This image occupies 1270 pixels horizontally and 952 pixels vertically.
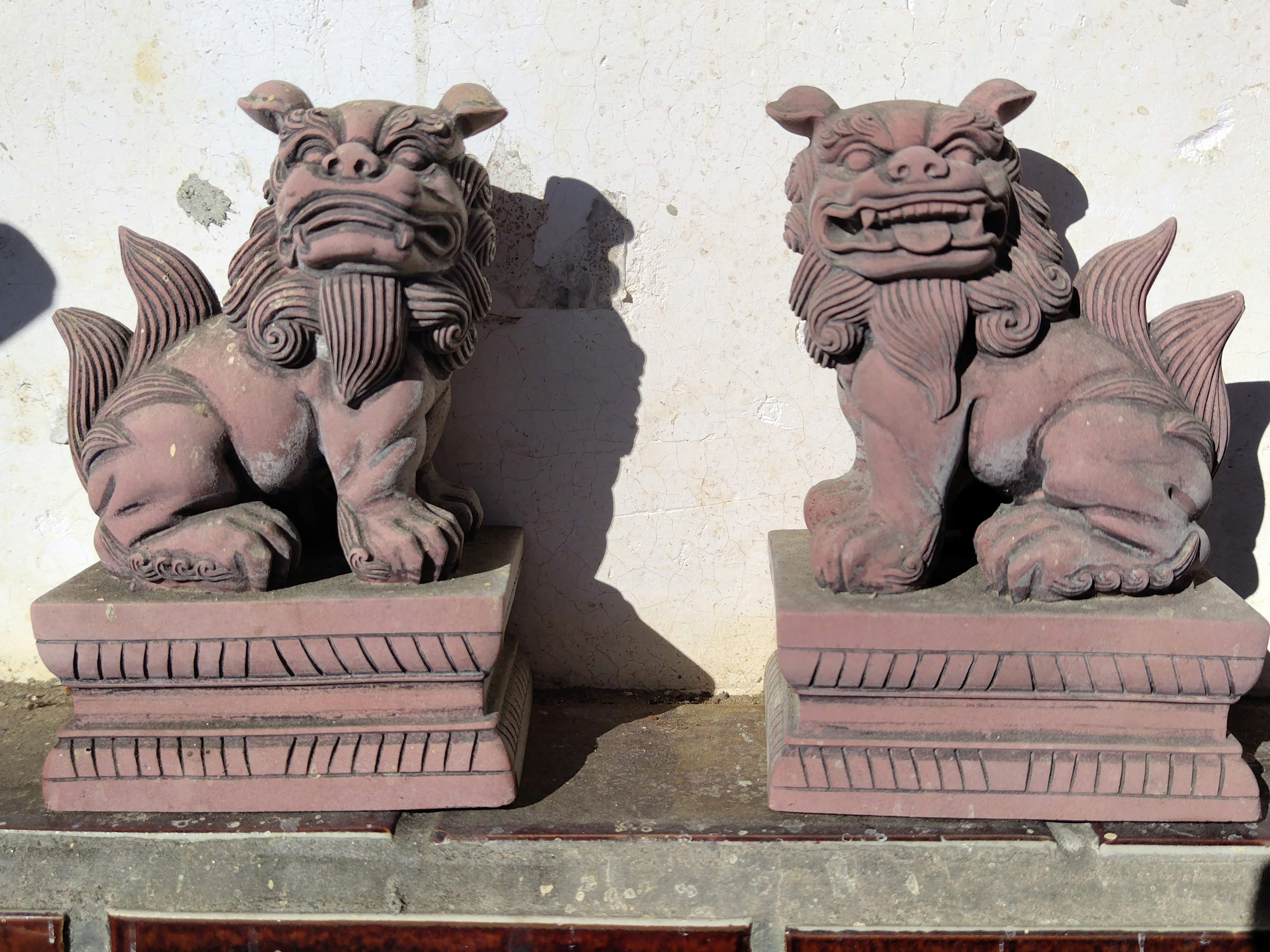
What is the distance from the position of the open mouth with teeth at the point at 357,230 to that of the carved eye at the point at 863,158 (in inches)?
29.5

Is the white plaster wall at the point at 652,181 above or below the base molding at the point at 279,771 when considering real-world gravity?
above

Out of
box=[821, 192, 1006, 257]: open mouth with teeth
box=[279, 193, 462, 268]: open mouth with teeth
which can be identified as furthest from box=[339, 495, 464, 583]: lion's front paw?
box=[821, 192, 1006, 257]: open mouth with teeth

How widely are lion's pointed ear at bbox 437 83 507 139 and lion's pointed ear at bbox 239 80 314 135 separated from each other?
0.26 m

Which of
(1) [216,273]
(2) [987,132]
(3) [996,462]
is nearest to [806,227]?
(2) [987,132]

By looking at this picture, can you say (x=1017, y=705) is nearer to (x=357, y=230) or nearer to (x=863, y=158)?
(x=863, y=158)

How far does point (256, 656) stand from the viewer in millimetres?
1961

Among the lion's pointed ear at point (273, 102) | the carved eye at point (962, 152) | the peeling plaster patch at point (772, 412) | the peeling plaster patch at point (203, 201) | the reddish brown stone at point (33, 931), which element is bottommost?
the reddish brown stone at point (33, 931)

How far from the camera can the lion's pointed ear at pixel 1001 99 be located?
1.93m

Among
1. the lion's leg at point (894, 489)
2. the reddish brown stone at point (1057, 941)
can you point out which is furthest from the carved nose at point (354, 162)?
the reddish brown stone at point (1057, 941)

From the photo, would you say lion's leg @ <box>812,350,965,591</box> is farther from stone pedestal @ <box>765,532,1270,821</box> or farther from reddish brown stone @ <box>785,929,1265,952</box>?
reddish brown stone @ <box>785,929,1265,952</box>

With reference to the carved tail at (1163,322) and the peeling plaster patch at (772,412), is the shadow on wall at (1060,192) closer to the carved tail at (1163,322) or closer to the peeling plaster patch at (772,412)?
the carved tail at (1163,322)

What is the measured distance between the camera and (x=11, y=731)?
240cm

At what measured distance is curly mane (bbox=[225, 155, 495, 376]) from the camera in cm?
190

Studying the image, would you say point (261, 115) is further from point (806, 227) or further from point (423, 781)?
point (423, 781)
